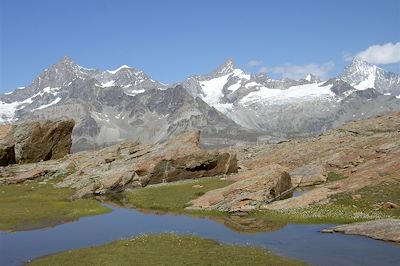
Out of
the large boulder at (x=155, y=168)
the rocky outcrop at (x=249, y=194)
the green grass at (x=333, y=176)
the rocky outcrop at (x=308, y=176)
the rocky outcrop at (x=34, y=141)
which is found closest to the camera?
the rocky outcrop at (x=249, y=194)

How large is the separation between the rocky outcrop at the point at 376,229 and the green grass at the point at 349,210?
434 centimetres

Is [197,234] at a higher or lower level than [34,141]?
lower

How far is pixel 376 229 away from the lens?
45.6 m

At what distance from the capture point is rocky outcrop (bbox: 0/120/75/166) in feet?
393

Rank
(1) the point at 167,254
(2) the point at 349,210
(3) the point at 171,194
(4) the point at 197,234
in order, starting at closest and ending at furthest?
(1) the point at 167,254 → (4) the point at 197,234 → (2) the point at 349,210 → (3) the point at 171,194

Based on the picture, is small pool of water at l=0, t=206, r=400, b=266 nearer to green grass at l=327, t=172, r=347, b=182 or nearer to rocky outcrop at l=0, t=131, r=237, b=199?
rocky outcrop at l=0, t=131, r=237, b=199

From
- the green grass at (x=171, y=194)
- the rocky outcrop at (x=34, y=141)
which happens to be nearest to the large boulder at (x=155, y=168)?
the green grass at (x=171, y=194)

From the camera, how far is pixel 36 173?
110 metres

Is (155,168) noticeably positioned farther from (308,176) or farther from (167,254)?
(167,254)

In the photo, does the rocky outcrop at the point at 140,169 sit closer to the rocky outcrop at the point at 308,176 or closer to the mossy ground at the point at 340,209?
the rocky outcrop at the point at 308,176

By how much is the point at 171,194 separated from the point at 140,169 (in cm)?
1854

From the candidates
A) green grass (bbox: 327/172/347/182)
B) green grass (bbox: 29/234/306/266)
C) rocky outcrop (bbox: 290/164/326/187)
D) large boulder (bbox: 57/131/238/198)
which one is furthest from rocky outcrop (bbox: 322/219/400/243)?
large boulder (bbox: 57/131/238/198)

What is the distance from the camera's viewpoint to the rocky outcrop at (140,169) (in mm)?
92562

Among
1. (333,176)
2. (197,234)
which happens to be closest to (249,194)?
(197,234)
